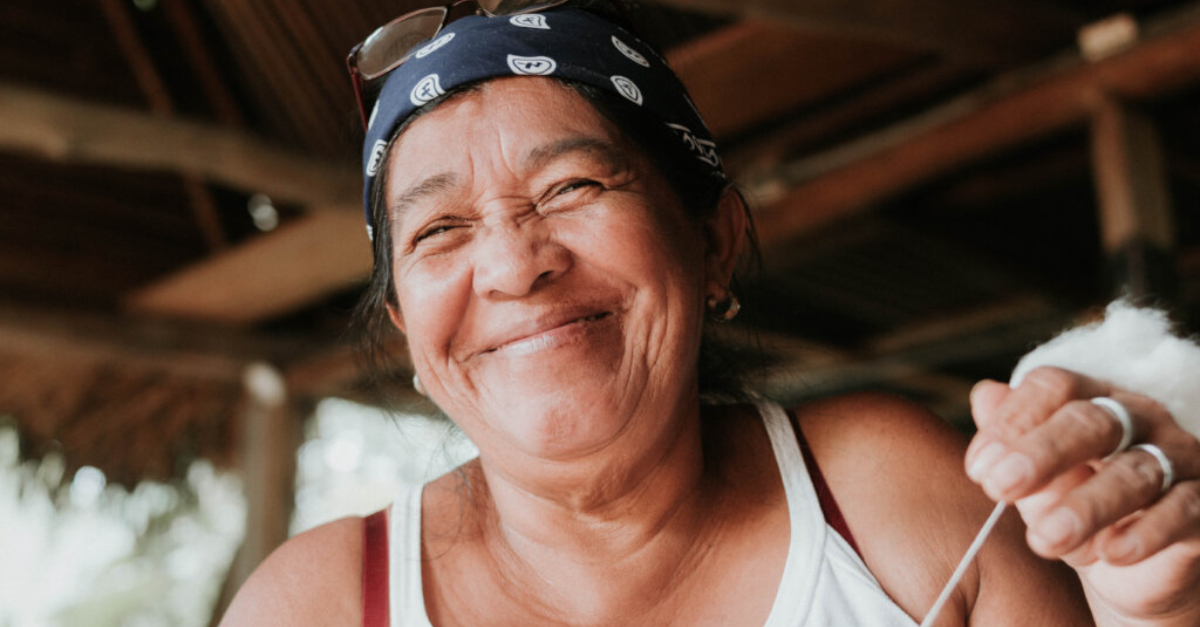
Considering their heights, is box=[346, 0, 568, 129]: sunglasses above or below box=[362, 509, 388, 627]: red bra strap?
above

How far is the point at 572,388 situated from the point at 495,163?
30 cm

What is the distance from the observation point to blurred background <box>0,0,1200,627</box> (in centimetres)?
306

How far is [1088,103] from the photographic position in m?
3.11

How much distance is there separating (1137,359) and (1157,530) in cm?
17

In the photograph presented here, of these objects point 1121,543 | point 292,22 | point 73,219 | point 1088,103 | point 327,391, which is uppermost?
point 292,22

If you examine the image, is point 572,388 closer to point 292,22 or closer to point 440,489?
point 440,489

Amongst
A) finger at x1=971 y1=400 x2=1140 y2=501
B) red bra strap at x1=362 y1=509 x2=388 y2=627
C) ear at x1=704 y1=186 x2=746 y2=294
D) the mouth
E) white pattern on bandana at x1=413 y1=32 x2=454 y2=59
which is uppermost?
white pattern on bandana at x1=413 y1=32 x2=454 y2=59

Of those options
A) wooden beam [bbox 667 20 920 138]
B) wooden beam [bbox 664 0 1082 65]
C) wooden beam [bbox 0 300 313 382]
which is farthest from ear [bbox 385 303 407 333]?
wooden beam [bbox 0 300 313 382]

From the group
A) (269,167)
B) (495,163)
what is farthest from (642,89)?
(269,167)

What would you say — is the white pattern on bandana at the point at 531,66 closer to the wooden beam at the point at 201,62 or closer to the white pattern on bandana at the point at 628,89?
the white pattern on bandana at the point at 628,89

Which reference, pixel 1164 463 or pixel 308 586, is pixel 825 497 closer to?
pixel 1164 463

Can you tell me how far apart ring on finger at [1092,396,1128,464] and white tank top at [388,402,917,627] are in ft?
1.44

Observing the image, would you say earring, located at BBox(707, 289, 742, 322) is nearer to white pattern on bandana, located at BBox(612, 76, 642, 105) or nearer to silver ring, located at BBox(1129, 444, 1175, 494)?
white pattern on bandana, located at BBox(612, 76, 642, 105)

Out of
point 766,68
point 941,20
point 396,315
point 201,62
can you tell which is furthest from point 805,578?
point 201,62
